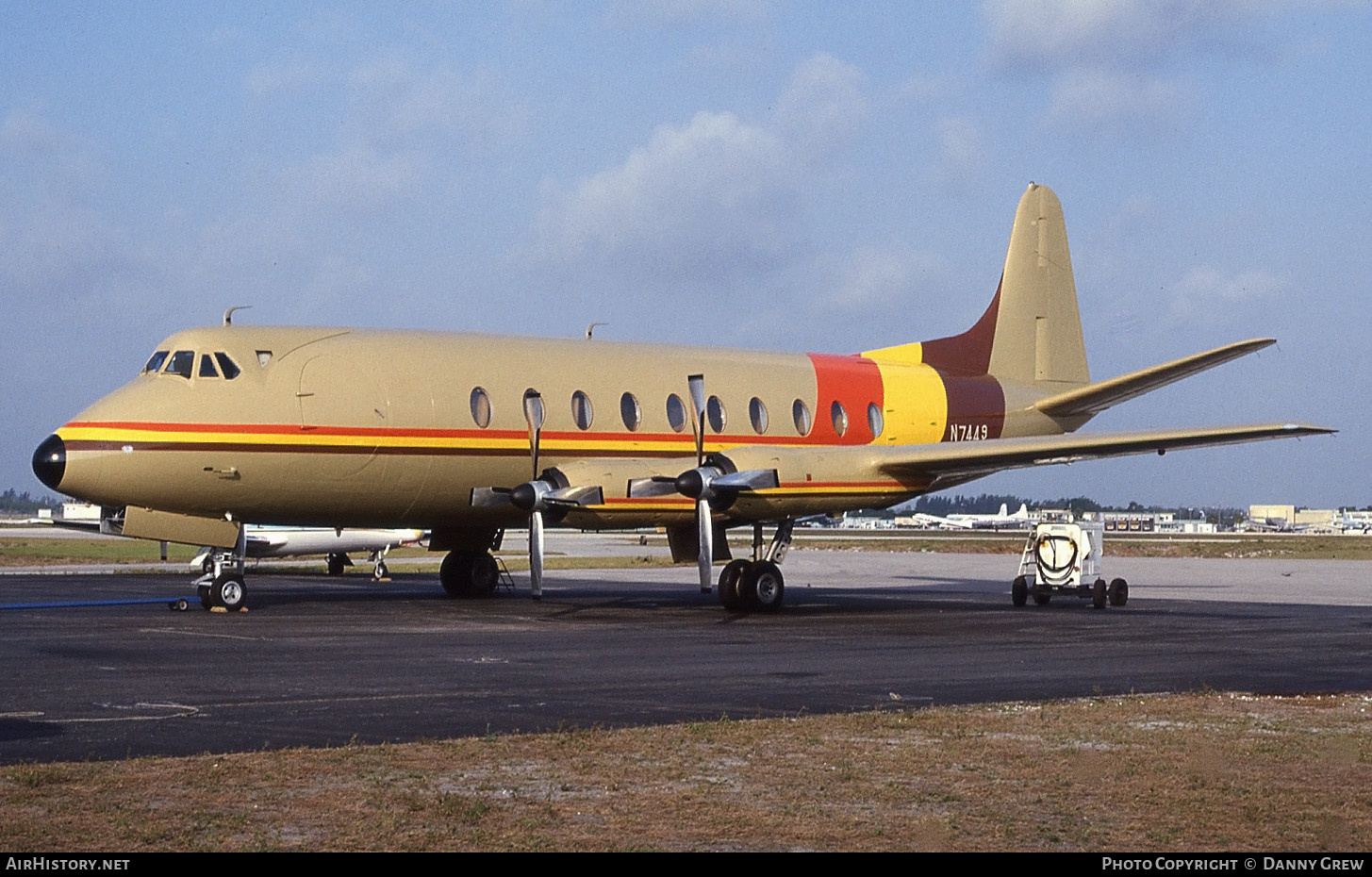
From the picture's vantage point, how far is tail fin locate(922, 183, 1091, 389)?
112 feet

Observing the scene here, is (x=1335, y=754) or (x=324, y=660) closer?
(x=1335, y=754)

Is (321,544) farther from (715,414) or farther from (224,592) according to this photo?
(224,592)

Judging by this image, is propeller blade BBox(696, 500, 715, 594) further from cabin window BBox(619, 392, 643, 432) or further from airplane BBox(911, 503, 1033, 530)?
airplane BBox(911, 503, 1033, 530)

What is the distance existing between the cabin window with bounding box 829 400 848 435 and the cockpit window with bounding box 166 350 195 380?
41.2 feet

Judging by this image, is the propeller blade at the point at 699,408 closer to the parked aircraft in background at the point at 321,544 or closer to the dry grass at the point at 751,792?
the dry grass at the point at 751,792

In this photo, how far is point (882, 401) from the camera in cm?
3095

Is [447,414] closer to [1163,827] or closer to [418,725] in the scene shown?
[418,725]

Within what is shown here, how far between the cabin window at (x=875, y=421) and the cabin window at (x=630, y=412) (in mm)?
5663

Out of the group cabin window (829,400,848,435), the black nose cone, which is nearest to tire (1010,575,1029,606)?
cabin window (829,400,848,435)

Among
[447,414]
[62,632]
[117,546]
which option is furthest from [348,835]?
[117,546]

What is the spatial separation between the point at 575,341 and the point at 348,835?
20.7m

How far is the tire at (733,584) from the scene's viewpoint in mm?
26672

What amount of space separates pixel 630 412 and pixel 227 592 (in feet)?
25.7

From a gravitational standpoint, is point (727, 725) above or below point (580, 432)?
below
